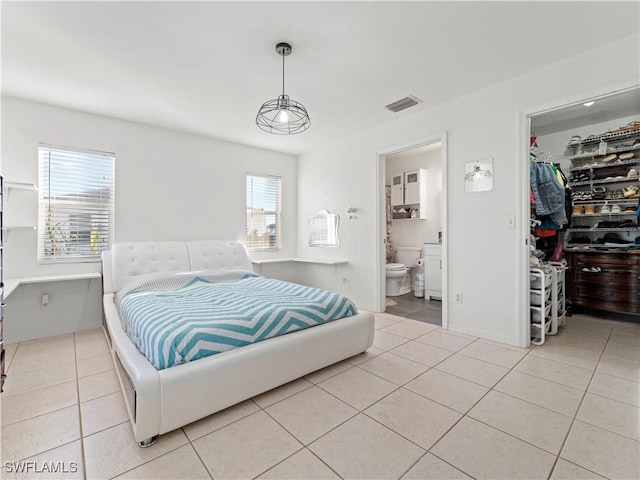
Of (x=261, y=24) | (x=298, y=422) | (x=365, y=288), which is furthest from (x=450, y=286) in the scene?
(x=261, y=24)

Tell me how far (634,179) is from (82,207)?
651cm

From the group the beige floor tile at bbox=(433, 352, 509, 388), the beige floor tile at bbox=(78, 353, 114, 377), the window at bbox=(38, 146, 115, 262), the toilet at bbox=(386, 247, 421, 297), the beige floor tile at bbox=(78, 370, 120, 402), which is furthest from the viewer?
the toilet at bbox=(386, 247, 421, 297)

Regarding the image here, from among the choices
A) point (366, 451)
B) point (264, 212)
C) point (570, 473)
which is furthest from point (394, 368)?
point (264, 212)

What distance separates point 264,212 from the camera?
5.06m

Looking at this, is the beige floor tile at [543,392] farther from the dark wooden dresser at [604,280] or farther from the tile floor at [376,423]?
the dark wooden dresser at [604,280]

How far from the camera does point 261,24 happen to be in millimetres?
2094

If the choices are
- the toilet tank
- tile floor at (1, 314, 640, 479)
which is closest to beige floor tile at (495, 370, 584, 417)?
tile floor at (1, 314, 640, 479)

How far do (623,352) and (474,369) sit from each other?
4.93 ft

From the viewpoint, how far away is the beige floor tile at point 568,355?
2.50 m

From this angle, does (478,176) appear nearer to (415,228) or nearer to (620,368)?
(620,368)

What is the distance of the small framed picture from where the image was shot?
3.04 meters

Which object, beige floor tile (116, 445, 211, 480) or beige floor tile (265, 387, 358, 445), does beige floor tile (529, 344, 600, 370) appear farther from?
beige floor tile (116, 445, 211, 480)

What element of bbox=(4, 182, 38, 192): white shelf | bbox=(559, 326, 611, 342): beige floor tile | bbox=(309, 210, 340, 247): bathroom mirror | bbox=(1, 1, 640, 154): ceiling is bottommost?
bbox=(559, 326, 611, 342): beige floor tile

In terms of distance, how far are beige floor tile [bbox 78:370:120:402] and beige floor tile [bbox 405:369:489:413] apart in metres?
2.14
